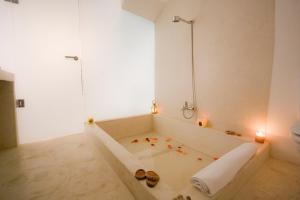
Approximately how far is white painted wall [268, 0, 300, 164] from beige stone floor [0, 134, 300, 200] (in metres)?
0.19

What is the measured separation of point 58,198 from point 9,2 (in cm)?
237

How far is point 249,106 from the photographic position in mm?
1593

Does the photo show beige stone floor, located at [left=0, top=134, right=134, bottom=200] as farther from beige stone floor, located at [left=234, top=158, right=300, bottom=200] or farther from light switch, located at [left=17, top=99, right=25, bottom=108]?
beige stone floor, located at [left=234, top=158, right=300, bottom=200]

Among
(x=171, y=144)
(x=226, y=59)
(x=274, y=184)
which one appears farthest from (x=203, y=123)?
(x=274, y=184)

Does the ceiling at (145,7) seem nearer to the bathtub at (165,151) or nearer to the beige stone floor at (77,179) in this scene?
the bathtub at (165,151)

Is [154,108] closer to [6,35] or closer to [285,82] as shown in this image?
[285,82]

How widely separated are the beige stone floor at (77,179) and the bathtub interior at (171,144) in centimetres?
35

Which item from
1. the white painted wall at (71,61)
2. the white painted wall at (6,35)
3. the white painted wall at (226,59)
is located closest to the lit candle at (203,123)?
the white painted wall at (226,59)

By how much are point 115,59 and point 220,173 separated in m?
2.33

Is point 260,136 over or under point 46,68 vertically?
under

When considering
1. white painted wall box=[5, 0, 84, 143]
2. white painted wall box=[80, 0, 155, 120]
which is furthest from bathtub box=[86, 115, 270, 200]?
white painted wall box=[5, 0, 84, 143]

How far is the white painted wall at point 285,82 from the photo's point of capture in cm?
128

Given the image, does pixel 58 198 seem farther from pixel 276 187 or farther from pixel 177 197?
pixel 276 187

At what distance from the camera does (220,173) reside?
0.90 metres
